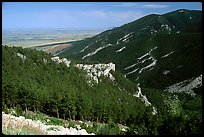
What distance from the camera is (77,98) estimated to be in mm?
73938

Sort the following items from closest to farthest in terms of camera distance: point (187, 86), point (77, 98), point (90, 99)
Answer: point (77, 98)
point (90, 99)
point (187, 86)

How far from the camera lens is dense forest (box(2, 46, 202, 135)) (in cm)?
4269

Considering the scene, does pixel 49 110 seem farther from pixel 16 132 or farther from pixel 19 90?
pixel 16 132

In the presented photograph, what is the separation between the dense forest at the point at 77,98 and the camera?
A: 42.7m

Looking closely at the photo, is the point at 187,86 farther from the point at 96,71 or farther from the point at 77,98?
the point at 77,98

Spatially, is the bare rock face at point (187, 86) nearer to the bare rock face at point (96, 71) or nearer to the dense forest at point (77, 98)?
the dense forest at point (77, 98)

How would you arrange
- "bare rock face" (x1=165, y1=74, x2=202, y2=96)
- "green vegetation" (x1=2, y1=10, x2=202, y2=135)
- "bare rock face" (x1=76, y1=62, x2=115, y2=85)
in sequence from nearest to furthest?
"green vegetation" (x1=2, y1=10, x2=202, y2=135), "bare rock face" (x1=76, y1=62, x2=115, y2=85), "bare rock face" (x1=165, y1=74, x2=202, y2=96)

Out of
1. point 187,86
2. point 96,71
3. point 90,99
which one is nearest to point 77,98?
point 90,99

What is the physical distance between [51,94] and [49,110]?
4.40 meters

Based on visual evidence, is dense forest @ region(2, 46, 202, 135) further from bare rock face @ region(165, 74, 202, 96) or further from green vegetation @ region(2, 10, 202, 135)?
bare rock face @ region(165, 74, 202, 96)

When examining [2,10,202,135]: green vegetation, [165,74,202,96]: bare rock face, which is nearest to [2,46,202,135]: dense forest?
[2,10,202,135]: green vegetation

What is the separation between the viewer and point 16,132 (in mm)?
7988

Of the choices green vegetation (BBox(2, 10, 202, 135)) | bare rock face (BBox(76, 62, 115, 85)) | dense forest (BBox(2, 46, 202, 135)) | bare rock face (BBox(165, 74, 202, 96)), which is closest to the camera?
green vegetation (BBox(2, 10, 202, 135))

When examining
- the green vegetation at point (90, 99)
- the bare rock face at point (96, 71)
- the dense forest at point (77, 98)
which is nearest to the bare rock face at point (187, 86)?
the green vegetation at point (90, 99)
